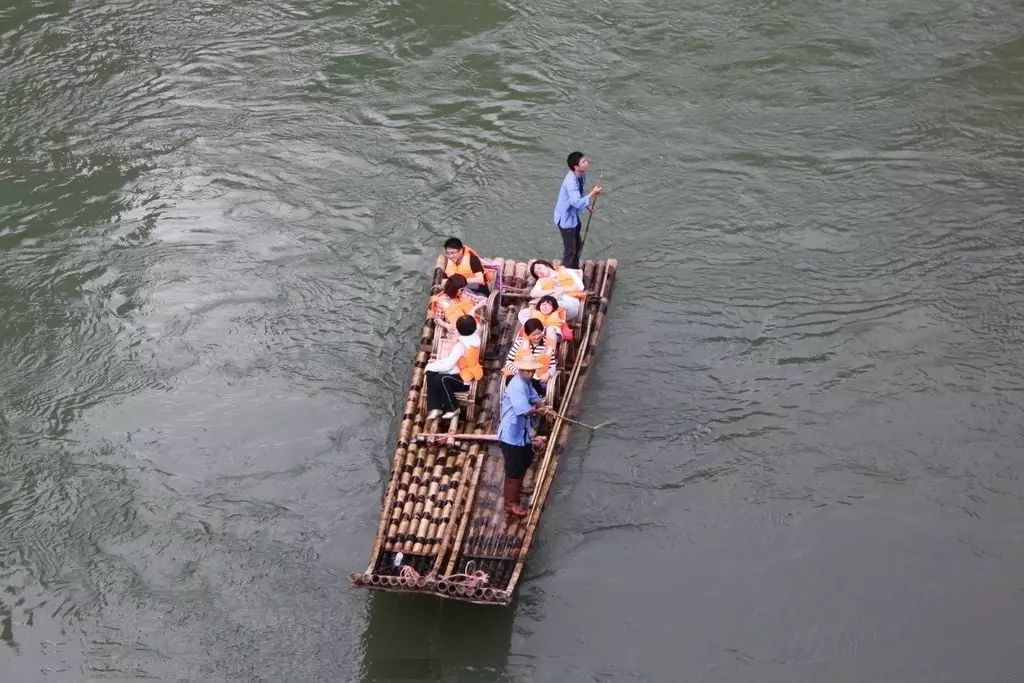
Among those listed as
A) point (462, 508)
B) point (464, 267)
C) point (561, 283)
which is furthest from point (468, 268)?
point (462, 508)

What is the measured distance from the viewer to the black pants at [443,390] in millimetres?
9578

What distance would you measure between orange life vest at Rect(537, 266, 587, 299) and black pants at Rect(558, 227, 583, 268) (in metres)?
0.55

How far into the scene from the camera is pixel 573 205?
10727mm

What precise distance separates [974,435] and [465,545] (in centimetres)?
493

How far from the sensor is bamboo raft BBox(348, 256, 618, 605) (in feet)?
26.9

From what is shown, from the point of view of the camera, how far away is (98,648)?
349 inches

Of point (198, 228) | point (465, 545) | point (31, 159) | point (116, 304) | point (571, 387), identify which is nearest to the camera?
point (465, 545)

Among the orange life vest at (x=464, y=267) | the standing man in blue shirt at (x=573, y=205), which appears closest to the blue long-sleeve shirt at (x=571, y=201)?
the standing man in blue shirt at (x=573, y=205)

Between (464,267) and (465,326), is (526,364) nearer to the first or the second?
(465,326)

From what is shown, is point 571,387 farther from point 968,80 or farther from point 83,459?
point 968,80

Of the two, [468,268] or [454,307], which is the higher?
[468,268]

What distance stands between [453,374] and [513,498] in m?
1.43

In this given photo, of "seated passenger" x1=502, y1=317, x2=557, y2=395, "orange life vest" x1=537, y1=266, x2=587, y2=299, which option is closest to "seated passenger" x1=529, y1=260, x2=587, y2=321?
"orange life vest" x1=537, y1=266, x2=587, y2=299

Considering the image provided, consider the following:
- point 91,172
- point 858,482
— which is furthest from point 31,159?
point 858,482
